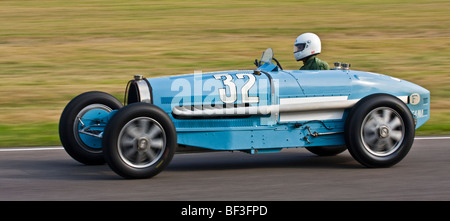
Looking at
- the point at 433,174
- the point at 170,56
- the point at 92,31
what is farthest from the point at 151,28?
the point at 433,174

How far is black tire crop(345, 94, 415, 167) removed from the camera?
7.16 metres

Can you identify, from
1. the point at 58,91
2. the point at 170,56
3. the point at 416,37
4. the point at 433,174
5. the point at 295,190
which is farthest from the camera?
the point at 416,37

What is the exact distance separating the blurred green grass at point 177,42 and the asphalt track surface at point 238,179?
2.06 meters

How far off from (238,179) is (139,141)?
1019mm

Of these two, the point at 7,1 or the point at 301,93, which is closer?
the point at 301,93

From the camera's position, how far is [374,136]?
23.9 ft

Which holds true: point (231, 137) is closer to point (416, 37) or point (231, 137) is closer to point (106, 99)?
point (106, 99)

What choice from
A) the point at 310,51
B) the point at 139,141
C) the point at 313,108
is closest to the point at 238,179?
the point at 139,141

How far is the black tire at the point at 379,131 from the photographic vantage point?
282 inches

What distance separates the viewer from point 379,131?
7.25 meters

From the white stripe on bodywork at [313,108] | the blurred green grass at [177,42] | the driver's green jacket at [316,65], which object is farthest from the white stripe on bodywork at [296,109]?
the blurred green grass at [177,42]

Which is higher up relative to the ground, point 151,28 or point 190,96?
point 151,28

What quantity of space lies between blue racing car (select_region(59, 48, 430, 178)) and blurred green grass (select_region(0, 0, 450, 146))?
8.42 ft

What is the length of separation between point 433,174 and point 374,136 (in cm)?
71
